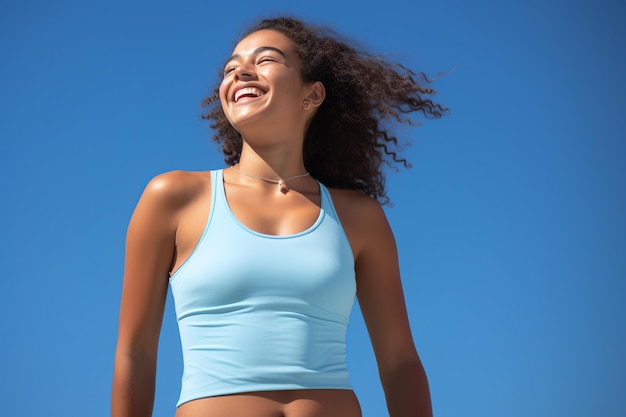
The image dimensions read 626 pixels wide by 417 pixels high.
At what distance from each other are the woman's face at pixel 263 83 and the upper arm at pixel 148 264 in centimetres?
58

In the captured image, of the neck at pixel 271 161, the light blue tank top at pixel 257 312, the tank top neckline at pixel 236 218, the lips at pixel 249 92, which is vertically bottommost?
the light blue tank top at pixel 257 312

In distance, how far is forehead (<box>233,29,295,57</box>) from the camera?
12.6 feet

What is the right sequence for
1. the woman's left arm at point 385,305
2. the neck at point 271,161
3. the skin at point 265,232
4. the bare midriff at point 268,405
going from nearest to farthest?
the bare midriff at point 268,405
the skin at point 265,232
the woman's left arm at point 385,305
the neck at point 271,161

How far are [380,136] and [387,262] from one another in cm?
93

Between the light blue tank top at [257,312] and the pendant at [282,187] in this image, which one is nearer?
the light blue tank top at [257,312]

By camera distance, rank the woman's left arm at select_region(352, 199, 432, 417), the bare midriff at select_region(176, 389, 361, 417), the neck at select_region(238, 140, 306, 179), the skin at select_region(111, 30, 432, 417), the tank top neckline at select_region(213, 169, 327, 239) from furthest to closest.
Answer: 1. the neck at select_region(238, 140, 306, 179)
2. the woman's left arm at select_region(352, 199, 432, 417)
3. the tank top neckline at select_region(213, 169, 327, 239)
4. the skin at select_region(111, 30, 432, 417)
5. the bare midriff at select_region(176, 389, 361, 417)

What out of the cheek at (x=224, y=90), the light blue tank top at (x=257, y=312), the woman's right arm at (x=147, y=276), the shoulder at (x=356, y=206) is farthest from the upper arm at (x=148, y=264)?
the shoulder at (x=356, y=206)

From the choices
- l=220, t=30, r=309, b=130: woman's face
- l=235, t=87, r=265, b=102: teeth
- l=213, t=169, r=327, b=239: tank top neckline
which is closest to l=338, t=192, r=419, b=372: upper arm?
l=213, t=169, r=327, b=239: tank top neckline

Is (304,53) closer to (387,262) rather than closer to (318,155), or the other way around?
(318,155)

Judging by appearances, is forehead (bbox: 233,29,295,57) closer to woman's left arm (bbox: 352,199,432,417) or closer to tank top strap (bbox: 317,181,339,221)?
tank top strap (bbox: 317,181,339,221)

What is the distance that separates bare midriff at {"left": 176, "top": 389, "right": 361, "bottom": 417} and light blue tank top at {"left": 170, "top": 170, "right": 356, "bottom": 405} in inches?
1.1

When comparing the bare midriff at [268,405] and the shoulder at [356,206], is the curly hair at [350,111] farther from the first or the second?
the bare midriff at [268,405]

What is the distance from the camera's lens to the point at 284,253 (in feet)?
10.6

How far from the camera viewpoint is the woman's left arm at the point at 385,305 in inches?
141
